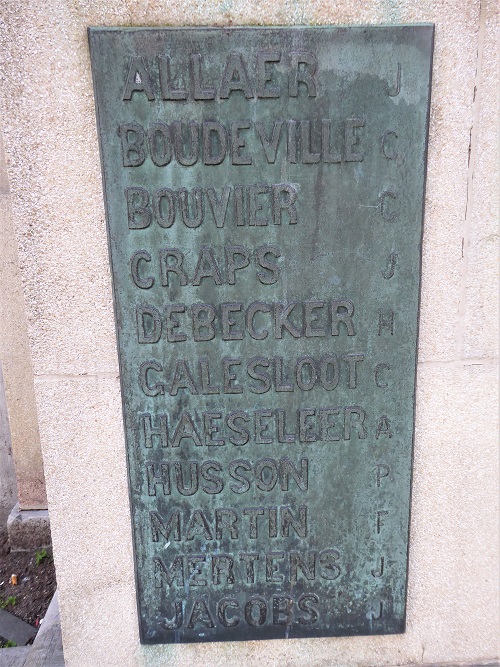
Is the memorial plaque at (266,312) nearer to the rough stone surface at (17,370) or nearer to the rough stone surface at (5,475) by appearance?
the rough stone surface at (17,370)

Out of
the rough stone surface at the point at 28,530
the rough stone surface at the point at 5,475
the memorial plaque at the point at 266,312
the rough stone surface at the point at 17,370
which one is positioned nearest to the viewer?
the memorial plaque at the point at 266,312

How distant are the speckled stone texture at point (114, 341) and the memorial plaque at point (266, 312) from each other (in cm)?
8

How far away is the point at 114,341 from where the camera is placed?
1.78m

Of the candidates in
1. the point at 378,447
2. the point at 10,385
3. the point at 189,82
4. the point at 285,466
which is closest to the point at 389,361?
the point at 378,447

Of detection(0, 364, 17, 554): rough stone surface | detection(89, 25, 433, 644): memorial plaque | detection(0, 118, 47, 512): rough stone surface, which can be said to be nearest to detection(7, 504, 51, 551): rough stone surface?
detection(0, 118, 47, 512): rough stone surface

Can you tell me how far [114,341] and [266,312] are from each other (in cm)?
55

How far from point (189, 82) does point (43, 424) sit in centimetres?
127

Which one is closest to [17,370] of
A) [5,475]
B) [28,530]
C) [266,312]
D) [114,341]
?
[5,475]

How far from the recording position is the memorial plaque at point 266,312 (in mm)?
1553

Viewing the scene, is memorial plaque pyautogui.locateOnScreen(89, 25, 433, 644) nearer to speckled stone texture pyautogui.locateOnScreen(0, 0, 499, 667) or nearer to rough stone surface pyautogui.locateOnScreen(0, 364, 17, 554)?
speckled stone texture pyautogui.locateOnScreen(0, 0, 499, 667)

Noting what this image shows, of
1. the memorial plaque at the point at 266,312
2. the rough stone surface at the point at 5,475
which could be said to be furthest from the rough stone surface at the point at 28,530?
the memorial plaque at the point at 266,312

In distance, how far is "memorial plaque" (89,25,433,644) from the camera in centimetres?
155

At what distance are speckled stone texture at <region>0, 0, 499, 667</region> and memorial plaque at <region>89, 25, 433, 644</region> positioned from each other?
78mm

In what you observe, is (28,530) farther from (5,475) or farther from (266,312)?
(266,312)
